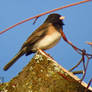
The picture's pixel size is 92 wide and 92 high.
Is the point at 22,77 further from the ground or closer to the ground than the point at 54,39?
further from the ground

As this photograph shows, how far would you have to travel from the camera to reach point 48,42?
1.06m

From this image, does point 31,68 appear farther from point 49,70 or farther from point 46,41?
point 46,41

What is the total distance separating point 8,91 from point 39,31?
0.52 metres

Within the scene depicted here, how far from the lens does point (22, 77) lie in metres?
0.63

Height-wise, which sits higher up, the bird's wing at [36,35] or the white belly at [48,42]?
the bird's wing at [36,35]

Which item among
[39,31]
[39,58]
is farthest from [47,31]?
[39,58]

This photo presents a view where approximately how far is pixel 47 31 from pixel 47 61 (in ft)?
1.63

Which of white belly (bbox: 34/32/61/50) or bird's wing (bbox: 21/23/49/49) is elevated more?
bird's wing (bbox: 21/23/49/49)

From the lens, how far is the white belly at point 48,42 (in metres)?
1.05

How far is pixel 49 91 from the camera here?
22.5 inches

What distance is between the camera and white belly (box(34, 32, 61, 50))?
41.4 inches

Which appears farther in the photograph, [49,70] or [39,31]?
[39,31]

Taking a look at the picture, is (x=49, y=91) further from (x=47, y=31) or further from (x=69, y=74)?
(x=47, y=31)

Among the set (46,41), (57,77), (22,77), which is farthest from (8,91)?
(46,41)
